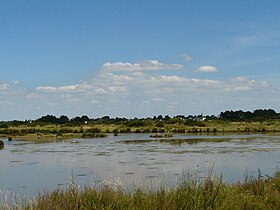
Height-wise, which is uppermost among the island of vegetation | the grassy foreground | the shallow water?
the island of vegetation

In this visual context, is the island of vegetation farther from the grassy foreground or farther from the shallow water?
the grassy foreground

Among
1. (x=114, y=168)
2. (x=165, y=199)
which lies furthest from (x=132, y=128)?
(x=165, y=199)

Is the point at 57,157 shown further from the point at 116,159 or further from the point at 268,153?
the point at 268,153

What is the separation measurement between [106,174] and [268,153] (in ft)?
42.5

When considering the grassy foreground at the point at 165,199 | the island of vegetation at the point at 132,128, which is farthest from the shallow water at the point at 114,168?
the island of vegetation at the point at 132,128

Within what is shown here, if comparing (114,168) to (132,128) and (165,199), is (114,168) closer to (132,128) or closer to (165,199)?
(165,199)

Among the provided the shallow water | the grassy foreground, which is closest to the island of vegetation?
the shallow water

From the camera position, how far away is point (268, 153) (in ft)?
89.1

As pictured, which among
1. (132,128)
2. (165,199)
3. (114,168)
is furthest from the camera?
(132,128)

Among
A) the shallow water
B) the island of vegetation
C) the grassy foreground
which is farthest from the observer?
the island of vegetation

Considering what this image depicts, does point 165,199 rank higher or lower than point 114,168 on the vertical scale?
higher

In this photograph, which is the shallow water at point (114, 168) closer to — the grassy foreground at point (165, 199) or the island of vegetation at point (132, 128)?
the grassy foreground at point (165, 199)

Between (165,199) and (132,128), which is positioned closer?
(165,199)

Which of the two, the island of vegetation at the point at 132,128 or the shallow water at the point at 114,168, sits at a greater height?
the island of vegetation at the point at 132,128
